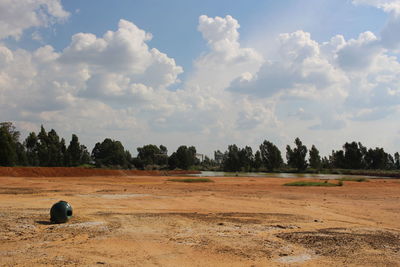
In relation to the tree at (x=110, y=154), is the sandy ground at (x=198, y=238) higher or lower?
lower

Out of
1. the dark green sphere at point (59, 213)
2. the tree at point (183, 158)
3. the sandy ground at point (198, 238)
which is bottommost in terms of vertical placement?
the sandy ground at point (198, 238)

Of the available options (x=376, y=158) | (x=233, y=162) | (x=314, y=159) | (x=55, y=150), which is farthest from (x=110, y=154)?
(x=376, y=158)

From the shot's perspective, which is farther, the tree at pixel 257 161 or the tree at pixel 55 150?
the tree at pixel 257 161

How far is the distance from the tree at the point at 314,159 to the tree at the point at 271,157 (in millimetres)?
9204

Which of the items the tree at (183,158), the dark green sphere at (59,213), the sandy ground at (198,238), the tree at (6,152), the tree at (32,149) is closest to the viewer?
the sandy ground at (198,238)

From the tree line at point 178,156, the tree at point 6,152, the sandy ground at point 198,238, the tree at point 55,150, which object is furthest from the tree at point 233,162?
the sandy ground at point 198,238

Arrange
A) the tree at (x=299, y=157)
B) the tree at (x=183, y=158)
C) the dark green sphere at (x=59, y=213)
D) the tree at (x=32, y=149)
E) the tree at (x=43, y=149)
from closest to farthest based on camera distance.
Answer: the dark green sphere at (x=59, y=213) → the tree at (x=43, y=149) → the tree at (x=32, y=149) → the tree at (x=299, y=157) → the tree at (x=183, y=158)

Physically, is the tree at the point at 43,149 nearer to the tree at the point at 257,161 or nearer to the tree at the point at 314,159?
the tree at the point at 257,161

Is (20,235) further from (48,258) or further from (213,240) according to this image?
(213,240)

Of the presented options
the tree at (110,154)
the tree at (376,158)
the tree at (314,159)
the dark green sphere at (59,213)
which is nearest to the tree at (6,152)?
the tree at (110,154)

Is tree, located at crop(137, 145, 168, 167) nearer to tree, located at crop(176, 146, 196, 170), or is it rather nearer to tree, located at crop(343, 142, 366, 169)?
tree, located at crop(176, 146, 196, 170)

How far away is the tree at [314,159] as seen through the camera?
10969 centimetres

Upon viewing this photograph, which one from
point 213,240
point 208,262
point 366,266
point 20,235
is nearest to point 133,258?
point 208,262

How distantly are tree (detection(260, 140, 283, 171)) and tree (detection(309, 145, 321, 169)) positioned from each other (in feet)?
30.2
